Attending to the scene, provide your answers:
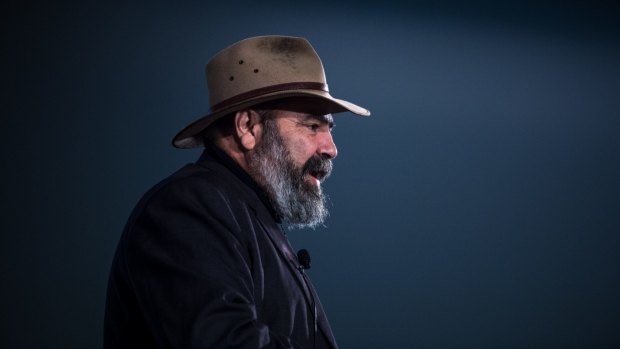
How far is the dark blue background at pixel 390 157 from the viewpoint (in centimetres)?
249

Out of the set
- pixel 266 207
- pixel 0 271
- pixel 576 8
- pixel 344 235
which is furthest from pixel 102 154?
pixel 576 8

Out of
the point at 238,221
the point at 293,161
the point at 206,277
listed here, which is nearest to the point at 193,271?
the point at 206,277

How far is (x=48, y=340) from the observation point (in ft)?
8.03

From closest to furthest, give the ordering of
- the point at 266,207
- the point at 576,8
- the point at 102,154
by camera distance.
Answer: the point at 266,207
the point at 102,154
the point at 576,8

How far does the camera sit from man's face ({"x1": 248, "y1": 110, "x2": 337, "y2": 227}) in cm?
139

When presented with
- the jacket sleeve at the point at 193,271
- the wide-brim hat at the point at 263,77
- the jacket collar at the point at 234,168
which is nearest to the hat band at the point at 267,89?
the wide-brim hat at the point at 263,77

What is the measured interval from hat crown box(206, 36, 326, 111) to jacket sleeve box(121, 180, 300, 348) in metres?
0.35

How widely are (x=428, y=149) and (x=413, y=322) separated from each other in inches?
38.8

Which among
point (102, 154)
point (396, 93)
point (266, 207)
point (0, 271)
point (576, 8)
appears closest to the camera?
point (266, 207)

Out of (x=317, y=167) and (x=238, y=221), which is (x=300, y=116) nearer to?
(x=317, y=167)

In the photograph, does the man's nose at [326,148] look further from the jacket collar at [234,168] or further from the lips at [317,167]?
the jacket collar at [234,168]

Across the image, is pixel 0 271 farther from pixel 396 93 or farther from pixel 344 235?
pixel 396 93

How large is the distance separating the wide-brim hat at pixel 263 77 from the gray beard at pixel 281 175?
0.10 meters

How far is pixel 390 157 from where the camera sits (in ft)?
10.3
